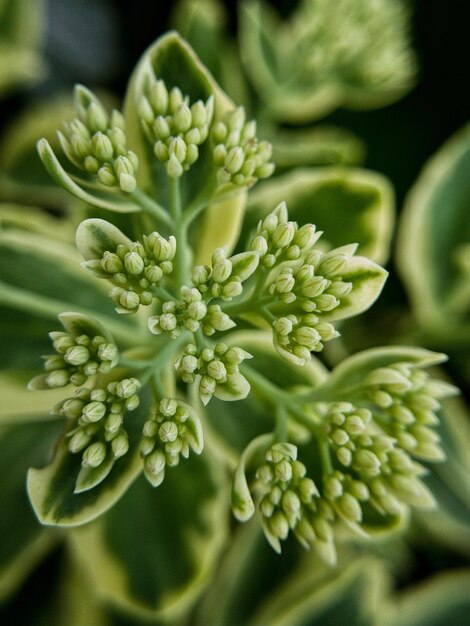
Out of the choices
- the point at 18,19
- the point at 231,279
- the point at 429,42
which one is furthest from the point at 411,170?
the point at 231,279

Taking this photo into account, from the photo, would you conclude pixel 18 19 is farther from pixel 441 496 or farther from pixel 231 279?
pixel 441 496

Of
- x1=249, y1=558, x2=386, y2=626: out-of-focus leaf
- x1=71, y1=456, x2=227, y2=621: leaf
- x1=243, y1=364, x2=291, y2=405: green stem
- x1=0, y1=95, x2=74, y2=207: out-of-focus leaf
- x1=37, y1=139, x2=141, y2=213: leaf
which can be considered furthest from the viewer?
x1=0, y1=95, x2=74, y2=207: out-of-focus leaf

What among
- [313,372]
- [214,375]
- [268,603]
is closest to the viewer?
[214,375]

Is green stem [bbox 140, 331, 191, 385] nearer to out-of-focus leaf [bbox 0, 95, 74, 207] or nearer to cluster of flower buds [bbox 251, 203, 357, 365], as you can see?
cluster of flower buds [bbox 251, 203, 357, 365]

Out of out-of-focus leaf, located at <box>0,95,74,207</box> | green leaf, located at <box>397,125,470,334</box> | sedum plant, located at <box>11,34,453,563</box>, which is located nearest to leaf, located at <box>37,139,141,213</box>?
sedum plant, located at <box>11,34,453,563</box>

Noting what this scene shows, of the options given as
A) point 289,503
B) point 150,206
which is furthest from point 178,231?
point 289,503

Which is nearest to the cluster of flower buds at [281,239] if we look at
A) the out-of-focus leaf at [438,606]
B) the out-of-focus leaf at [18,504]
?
the out-of-focus leaf at [18,504]

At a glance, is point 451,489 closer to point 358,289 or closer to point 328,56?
point 358,289
